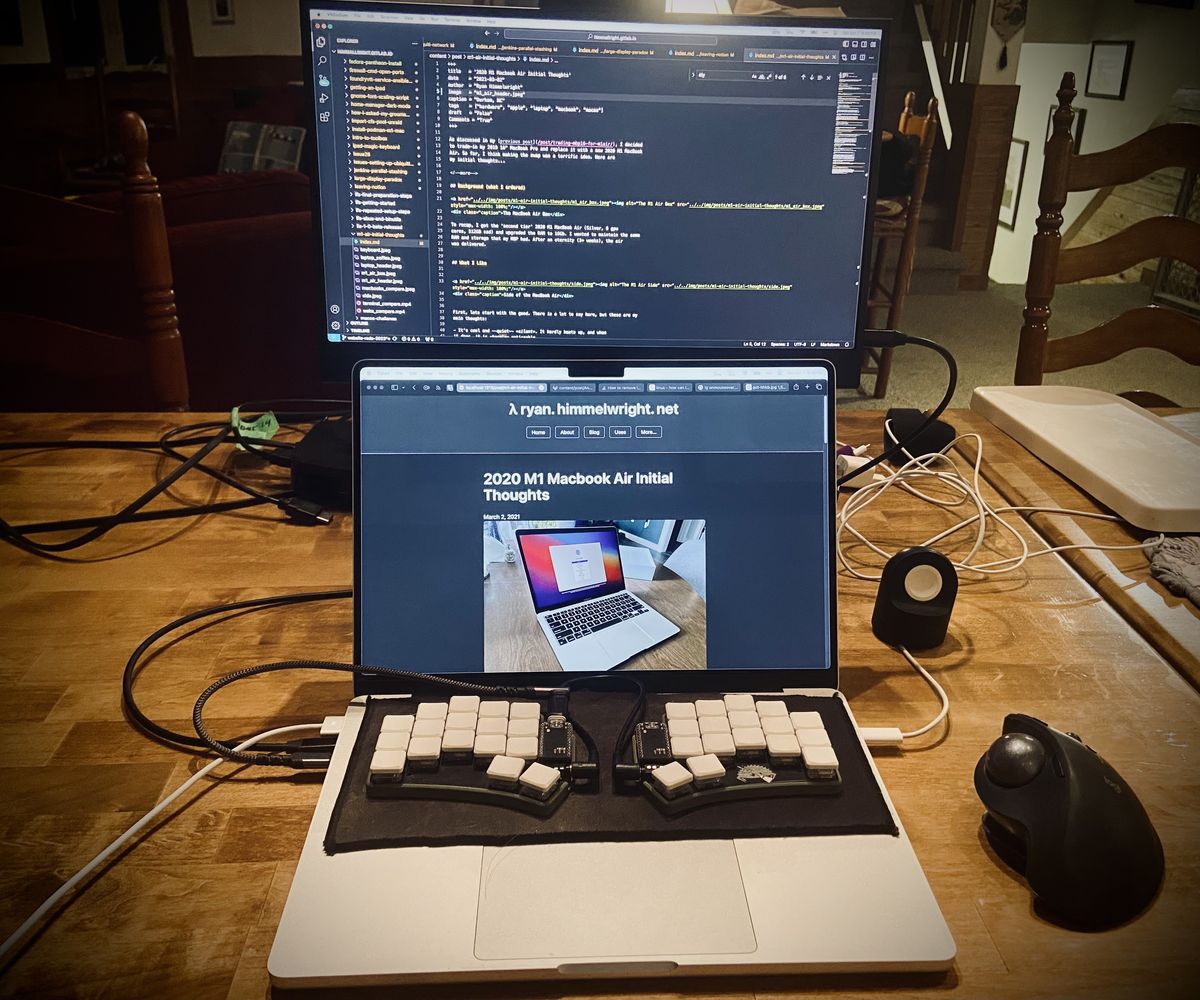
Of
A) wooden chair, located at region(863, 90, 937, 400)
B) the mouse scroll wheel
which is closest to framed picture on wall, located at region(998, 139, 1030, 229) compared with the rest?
wooden chair, located at region(863, 90, 937, 400)

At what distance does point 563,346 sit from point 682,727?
1.44ft

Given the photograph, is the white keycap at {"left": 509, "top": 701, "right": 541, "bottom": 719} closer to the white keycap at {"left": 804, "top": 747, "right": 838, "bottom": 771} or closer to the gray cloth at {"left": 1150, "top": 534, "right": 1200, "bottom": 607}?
the white keycap at {"left": 804, "top": 747, "right": 838, "bottom": 771}

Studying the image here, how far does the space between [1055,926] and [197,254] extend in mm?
2183

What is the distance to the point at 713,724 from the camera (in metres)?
0.67

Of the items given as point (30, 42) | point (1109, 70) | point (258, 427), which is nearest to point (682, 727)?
point (258, 427)

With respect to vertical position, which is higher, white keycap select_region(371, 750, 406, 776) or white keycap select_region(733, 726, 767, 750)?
white keycap select_region(733, 726, 767, 750)

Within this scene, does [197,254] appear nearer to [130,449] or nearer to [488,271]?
[130,449]

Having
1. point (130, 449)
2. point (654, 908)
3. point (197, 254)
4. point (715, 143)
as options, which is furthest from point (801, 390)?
point (197, 254)

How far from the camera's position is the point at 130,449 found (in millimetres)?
1212

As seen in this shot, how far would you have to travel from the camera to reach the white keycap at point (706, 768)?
25.1 inches

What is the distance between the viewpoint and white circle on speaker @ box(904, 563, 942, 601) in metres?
0.85

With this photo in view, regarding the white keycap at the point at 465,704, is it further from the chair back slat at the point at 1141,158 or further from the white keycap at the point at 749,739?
the chair back slat at the point at 1141,158

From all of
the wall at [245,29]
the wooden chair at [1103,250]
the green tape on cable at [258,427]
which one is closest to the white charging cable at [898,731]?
the green tape on cable at [258,427]

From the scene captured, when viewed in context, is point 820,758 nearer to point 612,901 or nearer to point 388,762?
point 612,901
